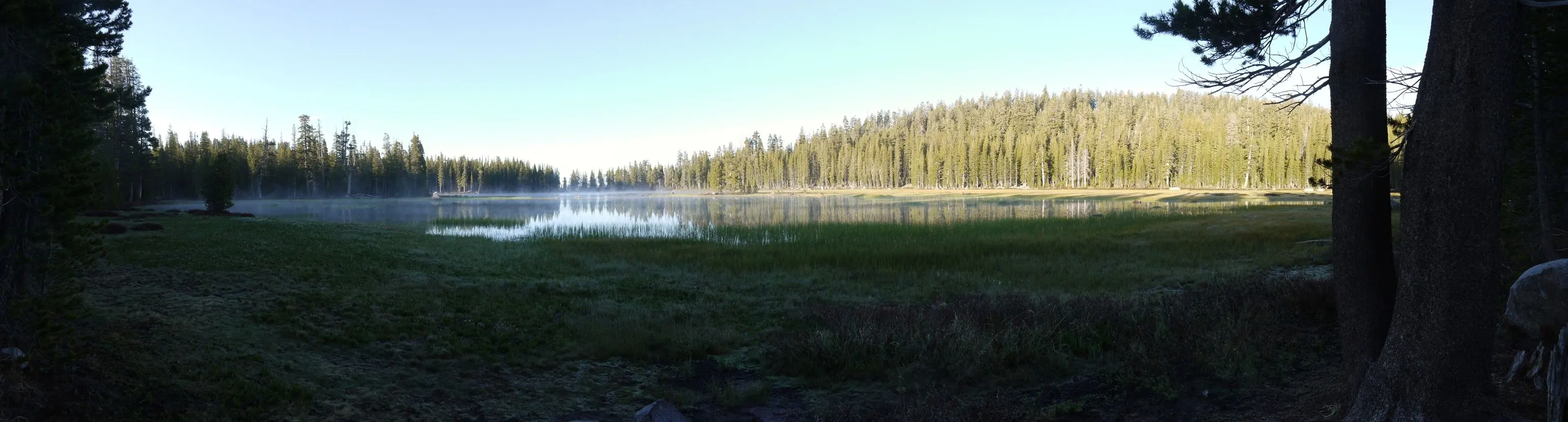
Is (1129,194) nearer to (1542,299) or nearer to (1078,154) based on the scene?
(1078,154)

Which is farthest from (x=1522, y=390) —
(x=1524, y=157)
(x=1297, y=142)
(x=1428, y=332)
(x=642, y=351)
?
(x=1297, y=142)

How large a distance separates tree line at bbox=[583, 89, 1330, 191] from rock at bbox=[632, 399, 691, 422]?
72.0m

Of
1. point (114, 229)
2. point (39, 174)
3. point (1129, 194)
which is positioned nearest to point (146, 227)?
point (114, 229)

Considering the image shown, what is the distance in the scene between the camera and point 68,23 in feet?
20.4

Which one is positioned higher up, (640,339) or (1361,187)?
(1361,187)

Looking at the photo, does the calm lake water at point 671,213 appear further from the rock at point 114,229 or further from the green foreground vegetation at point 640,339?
the green foreground vegetation at point 640,339

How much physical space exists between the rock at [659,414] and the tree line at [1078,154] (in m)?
72.0

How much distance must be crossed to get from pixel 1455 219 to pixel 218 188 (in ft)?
146

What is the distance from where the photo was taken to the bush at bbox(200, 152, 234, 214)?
33.9m

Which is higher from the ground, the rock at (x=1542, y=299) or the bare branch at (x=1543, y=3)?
the bare branch at (x=1543, y=3)

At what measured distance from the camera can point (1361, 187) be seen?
5.72 metres

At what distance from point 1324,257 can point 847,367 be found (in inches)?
591

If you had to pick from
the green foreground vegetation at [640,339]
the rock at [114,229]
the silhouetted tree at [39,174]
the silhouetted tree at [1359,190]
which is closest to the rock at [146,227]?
the rock at [114,229]

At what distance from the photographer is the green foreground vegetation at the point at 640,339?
21.4 feet
